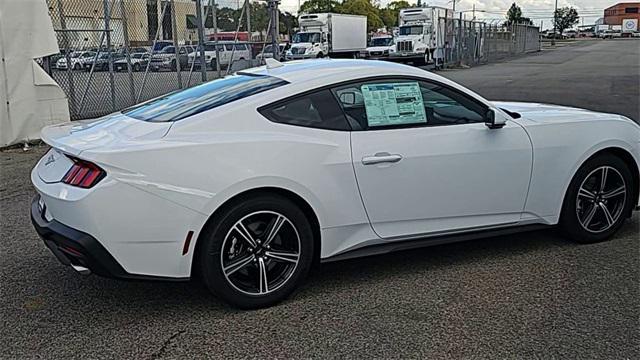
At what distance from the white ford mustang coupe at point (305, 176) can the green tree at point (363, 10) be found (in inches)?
2962

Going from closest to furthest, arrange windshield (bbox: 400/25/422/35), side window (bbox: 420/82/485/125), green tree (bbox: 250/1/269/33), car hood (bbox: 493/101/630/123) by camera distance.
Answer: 1. side window (bbox: 420/82/485/125)
2. car hood (bbox: 493/101/630/123)
3. green tree (bbox: 250/1/269/33)
4. windshield (bbox: 400/25/422/35)

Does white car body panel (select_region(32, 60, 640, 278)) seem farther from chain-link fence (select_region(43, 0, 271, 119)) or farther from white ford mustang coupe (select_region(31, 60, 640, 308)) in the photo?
chain-link fence (select_region(43, 0, 271, 119))

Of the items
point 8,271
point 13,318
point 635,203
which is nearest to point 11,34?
point 8,271

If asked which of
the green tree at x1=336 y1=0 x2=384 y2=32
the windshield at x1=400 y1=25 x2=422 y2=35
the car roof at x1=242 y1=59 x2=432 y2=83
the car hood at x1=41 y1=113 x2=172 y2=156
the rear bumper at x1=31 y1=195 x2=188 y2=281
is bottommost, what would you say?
the rear bumper at x1=31 y1=195 x2=188 y2=281

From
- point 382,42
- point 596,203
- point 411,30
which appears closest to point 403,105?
point 596,203

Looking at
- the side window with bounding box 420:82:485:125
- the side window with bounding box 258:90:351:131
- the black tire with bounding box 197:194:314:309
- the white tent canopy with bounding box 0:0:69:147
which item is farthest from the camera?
the white tent canopy with bounding box 0:0:69:147

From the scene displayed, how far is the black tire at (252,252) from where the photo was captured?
3686 mm

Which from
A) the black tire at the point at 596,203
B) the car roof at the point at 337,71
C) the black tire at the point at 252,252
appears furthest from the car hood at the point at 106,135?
the black tire at the point at 596,203

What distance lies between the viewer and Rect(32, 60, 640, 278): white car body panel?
11.6 feet

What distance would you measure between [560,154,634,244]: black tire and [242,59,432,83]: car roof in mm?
1463

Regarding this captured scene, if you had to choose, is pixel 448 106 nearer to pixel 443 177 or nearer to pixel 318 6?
pixel 443 177

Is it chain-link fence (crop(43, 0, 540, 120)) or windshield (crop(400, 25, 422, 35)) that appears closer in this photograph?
chain-link fence (crop(43, 0, 540, 120))

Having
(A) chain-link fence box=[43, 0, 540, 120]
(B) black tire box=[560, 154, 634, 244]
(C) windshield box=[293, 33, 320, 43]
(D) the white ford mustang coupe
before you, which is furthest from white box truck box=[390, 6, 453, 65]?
(D) the white ford mustang coupe

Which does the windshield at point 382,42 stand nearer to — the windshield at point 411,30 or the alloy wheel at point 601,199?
the windshield at point 411,30
